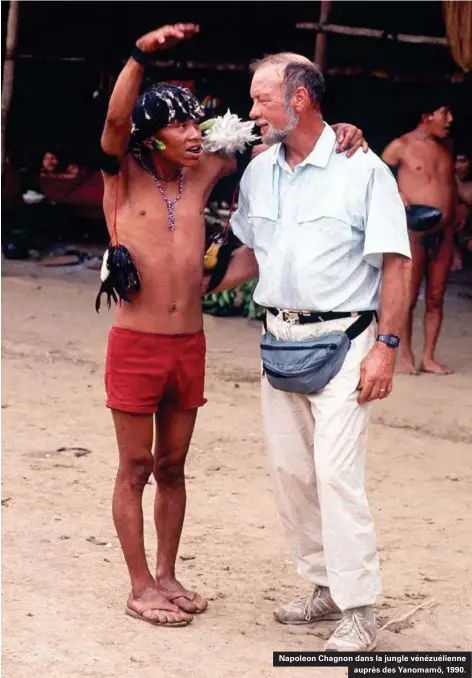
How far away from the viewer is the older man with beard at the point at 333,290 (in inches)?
148

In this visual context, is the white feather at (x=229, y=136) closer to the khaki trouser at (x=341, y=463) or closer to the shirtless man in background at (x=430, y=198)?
the khaki trouser at (x=341, y=463)

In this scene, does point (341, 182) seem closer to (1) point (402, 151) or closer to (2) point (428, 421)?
(2) point (428, 421)

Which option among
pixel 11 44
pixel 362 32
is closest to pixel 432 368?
pixel 362 32

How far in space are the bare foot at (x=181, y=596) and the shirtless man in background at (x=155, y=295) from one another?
3 cm

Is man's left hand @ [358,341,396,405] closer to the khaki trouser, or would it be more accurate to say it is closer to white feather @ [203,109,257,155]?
the khaki trouser

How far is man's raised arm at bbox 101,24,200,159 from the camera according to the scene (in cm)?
369

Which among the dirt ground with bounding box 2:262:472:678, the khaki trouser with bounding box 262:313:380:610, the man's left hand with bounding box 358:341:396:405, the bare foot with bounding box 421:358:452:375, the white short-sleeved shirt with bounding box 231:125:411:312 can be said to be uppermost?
the white short-sleeved shirt with bounding box 231:125:411:312

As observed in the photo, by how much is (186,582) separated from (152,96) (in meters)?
1.72

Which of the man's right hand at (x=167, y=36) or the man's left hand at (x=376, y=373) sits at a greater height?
the man's right hand at (x=167, y=36)

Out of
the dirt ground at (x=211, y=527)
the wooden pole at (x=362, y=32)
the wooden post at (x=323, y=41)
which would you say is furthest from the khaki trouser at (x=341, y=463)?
the wooden pole at (x=362, y=32)

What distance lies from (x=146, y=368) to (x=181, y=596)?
2.62 feet

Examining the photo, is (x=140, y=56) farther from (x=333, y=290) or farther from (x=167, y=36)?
(x=333, y=290)

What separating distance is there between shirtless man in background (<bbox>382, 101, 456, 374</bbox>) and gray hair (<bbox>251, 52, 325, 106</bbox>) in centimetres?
417

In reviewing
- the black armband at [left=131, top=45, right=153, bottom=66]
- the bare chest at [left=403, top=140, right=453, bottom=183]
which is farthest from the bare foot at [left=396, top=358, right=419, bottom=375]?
the black armband at [left=131, top=45, right=153, bottom=66]
